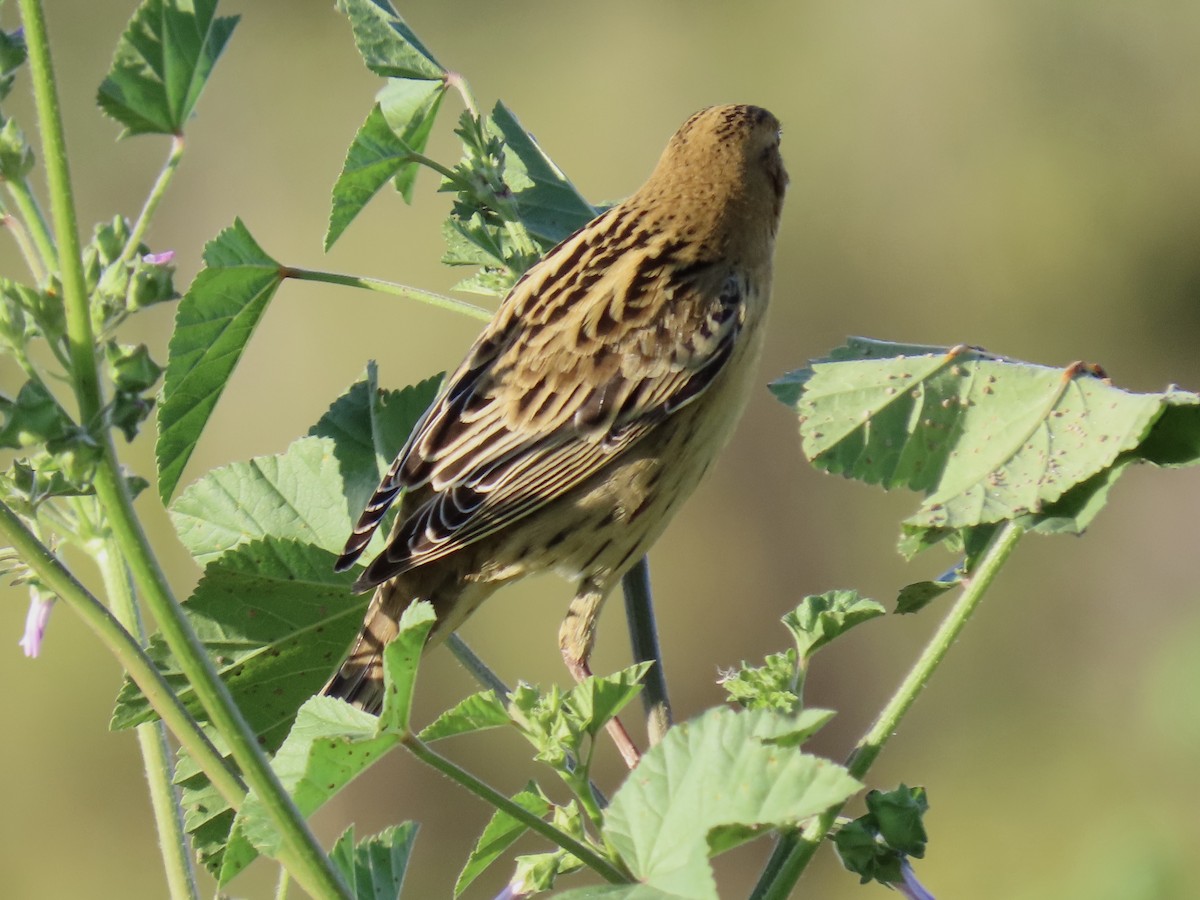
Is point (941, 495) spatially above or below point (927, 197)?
below

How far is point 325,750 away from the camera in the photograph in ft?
4.95

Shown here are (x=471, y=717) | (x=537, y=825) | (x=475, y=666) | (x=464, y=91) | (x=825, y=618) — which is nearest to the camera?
(x=537, y=825)

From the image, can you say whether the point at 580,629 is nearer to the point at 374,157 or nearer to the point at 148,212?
the point at 374,157

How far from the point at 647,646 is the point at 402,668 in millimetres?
770

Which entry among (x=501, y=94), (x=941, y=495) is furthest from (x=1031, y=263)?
(x=941, y=495)

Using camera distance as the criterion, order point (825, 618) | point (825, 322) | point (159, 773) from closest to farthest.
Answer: point (825, 618)
point (159, 773)
point (825, 322)

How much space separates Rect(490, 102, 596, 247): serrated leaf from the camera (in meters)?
2.87

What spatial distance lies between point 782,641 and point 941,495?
7.03m

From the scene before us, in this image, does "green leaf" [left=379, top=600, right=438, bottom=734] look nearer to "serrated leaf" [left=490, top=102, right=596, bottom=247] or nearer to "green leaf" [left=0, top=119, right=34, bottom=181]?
"green leaf" [left=0, top=119, right=34, bottom=181]

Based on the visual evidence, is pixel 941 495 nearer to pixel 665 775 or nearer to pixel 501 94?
pixel 665 775

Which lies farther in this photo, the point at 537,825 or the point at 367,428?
the point at 367,428

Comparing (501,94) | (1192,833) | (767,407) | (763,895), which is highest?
(501,94)

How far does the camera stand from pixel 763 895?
5.00 ft

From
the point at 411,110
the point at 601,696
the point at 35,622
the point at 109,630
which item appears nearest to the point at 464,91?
the point at 411,110
